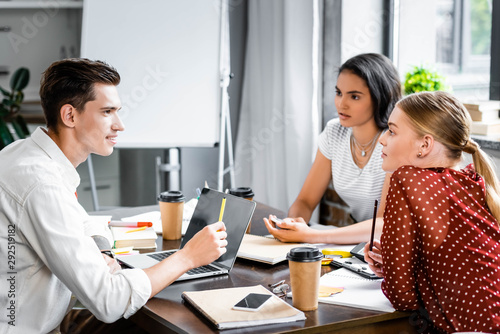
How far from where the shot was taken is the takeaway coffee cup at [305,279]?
1.21 m

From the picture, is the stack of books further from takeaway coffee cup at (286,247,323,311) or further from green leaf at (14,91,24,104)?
green leaf at (14,91,24,104)

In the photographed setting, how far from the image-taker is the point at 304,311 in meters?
1.22

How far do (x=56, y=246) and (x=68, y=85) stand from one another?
1.34 feet

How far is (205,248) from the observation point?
1.36 metres

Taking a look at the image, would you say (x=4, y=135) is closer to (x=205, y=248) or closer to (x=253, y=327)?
(x=205, y=248)

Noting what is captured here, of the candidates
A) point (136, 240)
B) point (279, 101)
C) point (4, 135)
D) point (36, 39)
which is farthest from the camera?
point (36, 39)

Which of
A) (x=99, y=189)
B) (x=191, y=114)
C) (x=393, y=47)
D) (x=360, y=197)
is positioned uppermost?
(x=393, y=47)

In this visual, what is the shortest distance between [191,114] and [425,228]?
1948 mm

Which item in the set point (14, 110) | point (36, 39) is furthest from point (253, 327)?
point (36, 39)

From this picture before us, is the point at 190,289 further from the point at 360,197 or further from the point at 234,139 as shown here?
the point at 234,139

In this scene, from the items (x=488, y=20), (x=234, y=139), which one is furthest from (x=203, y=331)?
(x=234, y=139)

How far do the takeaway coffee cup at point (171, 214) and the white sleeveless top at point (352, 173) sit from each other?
710 millimetres

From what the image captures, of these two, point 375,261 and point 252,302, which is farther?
point 375,261

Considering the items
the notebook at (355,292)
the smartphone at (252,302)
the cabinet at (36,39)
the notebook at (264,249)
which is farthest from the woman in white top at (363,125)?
the cabinet at (36,39)
